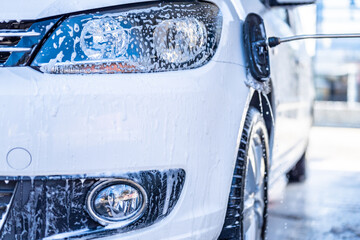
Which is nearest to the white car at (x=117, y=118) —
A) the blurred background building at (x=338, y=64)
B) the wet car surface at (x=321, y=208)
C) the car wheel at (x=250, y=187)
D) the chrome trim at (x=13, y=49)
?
the chrome trim at (x=13, y=49)

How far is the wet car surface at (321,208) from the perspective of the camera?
3.72m

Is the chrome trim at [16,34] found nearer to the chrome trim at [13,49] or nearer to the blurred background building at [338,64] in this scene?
the chrome trim at [13,49]

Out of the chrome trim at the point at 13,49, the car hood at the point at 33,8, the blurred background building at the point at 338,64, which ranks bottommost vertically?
the chrome trim at the point at 13,49

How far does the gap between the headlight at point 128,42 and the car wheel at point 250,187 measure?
465 mm

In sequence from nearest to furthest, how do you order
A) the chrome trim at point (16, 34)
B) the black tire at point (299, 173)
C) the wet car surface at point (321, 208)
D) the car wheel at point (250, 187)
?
the chrome trim at point (16, 34), the car wheel at point (250, 187), the wet car surface at point (321, 208), the black tire at point (299, 173)

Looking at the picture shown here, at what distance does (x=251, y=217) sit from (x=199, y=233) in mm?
728

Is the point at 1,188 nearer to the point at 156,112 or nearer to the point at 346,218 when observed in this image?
the point at 156,112

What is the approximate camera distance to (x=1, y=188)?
1.80 m

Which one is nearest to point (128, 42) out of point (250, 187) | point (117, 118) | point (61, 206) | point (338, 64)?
point (117, 118)

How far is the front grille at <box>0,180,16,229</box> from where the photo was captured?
1793 mm

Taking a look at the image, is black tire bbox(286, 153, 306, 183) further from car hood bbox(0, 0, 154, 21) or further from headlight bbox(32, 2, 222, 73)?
car hood bbox(0, 0, 154, 21)

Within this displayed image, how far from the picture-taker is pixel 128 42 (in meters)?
1.92

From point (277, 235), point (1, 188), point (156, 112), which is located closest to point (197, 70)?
point (156, 112)

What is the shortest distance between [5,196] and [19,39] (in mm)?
510
